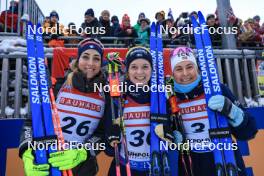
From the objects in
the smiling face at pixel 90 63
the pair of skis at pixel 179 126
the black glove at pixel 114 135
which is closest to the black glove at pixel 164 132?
the pair of skis at pixel 179 126

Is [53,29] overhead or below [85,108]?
overhead

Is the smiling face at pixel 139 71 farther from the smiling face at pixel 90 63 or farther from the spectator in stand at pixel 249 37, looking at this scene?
the spectator in stand at pixel 249 37

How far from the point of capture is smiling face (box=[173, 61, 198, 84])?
3568 millimetres

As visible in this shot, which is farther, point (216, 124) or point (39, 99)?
point (216, 124)

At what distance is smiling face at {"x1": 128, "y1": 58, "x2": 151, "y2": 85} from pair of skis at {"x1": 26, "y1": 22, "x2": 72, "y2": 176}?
0.93m

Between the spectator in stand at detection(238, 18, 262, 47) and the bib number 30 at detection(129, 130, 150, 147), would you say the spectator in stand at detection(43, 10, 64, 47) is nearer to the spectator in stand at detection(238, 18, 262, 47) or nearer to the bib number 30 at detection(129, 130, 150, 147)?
the bib number 30 at detection(129, 130, 150, 147)

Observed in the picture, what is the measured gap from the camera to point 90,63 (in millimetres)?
3502

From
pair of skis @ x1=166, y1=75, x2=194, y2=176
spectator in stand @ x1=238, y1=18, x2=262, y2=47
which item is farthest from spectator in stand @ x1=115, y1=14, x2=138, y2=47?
pair of skis @ x1=166, y1=75, x2=194, y2=176

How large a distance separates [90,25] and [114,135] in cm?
413

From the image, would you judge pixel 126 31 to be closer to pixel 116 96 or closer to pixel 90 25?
pixel 90 25

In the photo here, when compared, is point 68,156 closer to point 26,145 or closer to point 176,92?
point 26,145

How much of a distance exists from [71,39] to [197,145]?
4.05 metres

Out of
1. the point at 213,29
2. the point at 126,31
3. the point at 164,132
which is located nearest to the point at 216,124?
the point at 164,132

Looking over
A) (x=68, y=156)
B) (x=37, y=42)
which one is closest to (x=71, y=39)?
(x=37, y=42)
